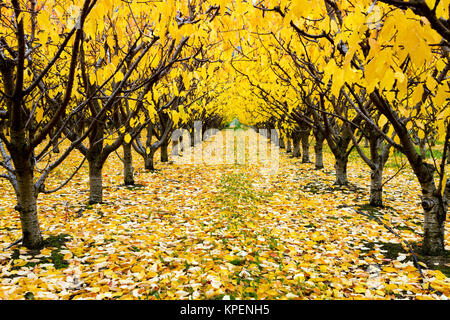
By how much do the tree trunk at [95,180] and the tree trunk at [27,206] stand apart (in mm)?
2724

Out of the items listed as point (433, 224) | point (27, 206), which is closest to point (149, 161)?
point (27, 206)

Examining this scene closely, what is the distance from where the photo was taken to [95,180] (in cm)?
713

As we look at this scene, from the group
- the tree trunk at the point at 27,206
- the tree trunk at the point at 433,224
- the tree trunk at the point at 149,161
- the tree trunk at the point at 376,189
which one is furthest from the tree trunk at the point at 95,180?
the tree trunk at the point at 376,189

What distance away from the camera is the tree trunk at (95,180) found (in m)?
6.92

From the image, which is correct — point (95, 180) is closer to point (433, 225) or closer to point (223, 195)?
point (223, 195)

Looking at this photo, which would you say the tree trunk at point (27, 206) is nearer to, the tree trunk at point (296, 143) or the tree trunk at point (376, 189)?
the tree trunk at point (376, 189)

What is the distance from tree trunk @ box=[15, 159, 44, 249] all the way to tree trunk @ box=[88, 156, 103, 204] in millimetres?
2724

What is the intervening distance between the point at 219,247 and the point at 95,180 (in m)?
4.11
